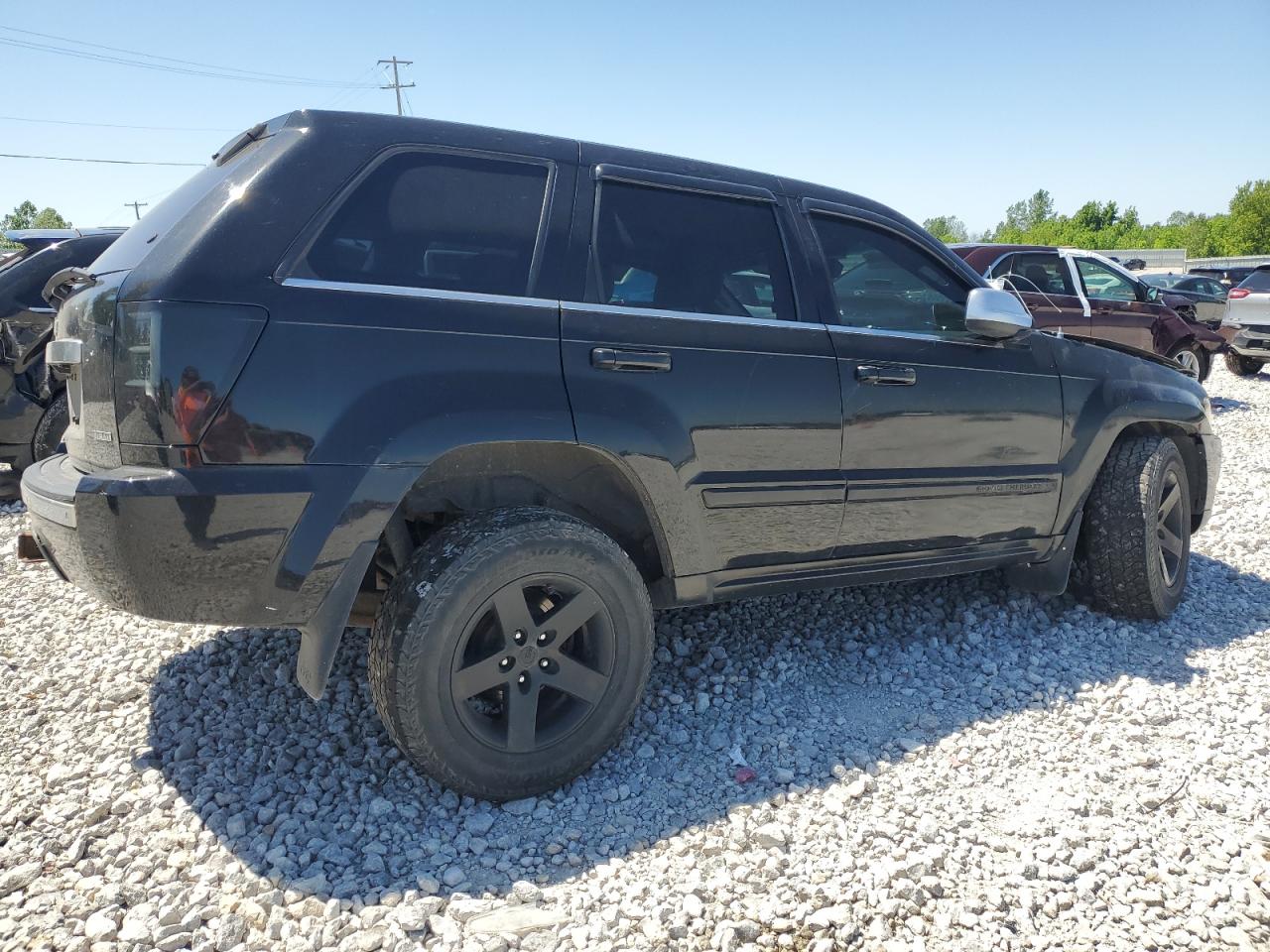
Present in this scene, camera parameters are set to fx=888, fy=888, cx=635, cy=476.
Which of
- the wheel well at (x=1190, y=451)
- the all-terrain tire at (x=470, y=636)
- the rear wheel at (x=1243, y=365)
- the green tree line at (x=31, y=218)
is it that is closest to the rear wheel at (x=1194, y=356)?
the rear wheel at (x=1243, y=365)

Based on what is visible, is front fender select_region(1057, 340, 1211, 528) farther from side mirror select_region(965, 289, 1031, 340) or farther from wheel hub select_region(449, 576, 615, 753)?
wheel hub select_region(449, 576, 615, 753)

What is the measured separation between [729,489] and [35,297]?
18.2 feet

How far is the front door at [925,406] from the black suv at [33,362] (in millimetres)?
5284

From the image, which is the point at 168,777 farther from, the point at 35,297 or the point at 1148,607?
the point at 35,297

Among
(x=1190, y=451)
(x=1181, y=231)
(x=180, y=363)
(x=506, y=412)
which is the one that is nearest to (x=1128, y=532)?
(x=1190, y=451)

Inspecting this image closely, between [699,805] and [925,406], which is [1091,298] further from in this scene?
[699,805]

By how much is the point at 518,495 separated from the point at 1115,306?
1019 cm

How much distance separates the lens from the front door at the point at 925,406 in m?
3.21

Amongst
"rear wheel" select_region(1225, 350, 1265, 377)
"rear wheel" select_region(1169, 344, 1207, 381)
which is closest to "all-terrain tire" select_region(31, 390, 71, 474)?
"rear wheel" select_region(1169, 344, 1207, 381)

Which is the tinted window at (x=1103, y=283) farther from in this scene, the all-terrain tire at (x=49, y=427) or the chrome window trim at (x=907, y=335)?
the all-terrain tire at (x=49, y=427)

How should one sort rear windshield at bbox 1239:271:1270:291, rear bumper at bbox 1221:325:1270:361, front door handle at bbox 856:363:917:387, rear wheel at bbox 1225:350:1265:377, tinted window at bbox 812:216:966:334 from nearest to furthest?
front door handle at bbox 856:363:917:387 < tinted window at bbox 812:216:966:334 < rear bumper at bbox 1221:325:1270:361 < rear windshield at bbox 1239:271:1270:291 < rear wheel at bbox 1225:350:1265:377

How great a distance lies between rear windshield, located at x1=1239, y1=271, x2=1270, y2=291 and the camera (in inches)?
524

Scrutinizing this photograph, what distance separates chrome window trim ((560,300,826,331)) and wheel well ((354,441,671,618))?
421 mm

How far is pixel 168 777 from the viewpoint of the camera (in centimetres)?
274
